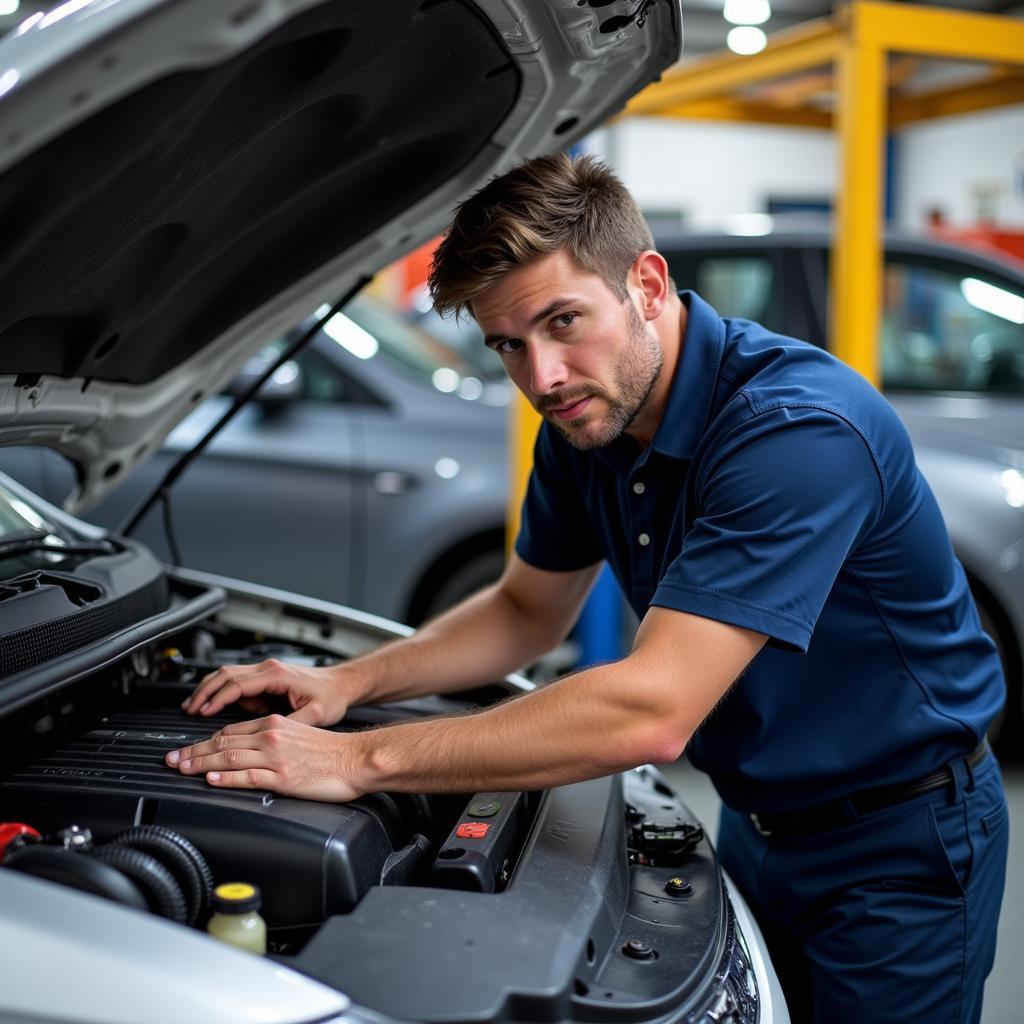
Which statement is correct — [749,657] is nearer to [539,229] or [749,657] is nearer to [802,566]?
[802,566]

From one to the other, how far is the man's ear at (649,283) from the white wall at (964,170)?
1113 cm

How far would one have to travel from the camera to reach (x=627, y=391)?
1.59m

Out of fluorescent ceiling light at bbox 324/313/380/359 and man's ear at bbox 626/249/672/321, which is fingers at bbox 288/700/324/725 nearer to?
man's ear at bbox 626/249/672/321

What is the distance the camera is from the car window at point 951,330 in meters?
4.07

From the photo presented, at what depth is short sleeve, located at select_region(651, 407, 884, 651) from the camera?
4.39 feet

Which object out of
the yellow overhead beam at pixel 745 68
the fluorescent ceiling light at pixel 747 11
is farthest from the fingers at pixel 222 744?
the fluorescent ceiling light at pixel 747 11

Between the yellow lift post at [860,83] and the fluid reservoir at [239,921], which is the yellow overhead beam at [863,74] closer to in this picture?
the yellow lift post at [860,83]

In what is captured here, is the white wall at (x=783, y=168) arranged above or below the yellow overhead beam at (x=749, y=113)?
below

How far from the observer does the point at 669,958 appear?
1.28 m

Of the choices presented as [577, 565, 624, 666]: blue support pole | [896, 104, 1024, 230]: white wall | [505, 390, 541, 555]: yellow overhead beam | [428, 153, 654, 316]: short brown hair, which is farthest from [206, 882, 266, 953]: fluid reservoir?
[896, 104, 1024, 230]: white wall

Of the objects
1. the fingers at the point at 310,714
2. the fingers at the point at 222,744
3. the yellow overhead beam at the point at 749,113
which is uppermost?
the yellow overhead beam at the point at 749,113

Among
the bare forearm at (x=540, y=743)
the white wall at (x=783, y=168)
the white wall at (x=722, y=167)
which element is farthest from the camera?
the white wall at (x=722, y=167)

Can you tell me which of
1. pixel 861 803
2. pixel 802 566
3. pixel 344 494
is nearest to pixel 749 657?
pixel 802 566

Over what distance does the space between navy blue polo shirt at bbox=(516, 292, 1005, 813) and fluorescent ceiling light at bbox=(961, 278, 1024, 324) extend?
2.65 m
